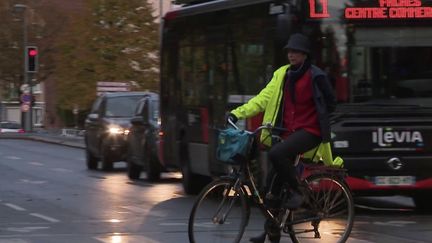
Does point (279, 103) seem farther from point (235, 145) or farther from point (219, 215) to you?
point (219, 215)

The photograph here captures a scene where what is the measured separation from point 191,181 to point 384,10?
460 cm

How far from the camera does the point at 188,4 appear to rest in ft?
44.7

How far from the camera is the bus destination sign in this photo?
10406mm

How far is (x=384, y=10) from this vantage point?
413 inches

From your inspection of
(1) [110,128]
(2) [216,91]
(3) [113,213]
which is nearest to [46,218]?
(3) [113,213]

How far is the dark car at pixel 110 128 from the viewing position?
1975 centimetres

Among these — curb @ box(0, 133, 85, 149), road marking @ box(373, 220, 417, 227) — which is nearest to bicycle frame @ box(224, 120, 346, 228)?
road marking @ box(373, 220, 417, 227)

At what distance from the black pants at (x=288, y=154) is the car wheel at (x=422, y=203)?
192 inches

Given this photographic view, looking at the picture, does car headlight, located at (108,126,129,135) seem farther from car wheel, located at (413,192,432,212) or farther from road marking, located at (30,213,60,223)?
car wheel, located at (413,192,432,212)

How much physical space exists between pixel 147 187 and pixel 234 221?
332 inches

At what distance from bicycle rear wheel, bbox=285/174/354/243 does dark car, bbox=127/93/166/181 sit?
8.52 meters

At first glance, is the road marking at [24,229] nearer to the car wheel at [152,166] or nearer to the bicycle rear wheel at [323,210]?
the bicycle rear wheel at [323,210]

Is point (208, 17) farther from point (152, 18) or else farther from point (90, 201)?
point (152, 18)

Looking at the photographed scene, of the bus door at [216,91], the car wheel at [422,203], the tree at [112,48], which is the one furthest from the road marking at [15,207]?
the tree at [112,48]
